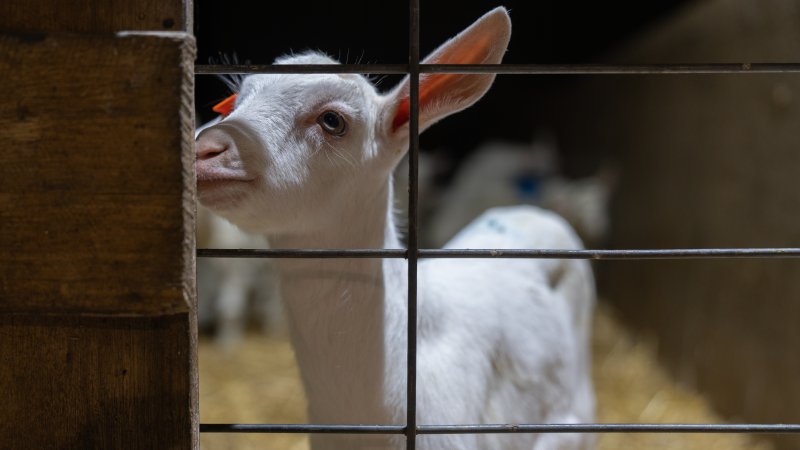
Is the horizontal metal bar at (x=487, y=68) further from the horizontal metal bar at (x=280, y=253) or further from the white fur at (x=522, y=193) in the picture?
the white fur at (x=522, y=193)

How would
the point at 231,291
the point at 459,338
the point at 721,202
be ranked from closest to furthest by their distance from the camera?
the point at 459,338 → the point at 721,202 → the point at 231,291

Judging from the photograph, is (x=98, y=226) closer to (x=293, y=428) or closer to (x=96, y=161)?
(x=96, y=161)

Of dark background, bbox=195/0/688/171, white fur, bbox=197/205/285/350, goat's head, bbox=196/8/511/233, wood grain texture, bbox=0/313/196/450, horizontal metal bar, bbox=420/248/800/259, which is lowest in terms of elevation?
white fur, bbox=197/205/285/350

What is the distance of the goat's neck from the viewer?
1926mm

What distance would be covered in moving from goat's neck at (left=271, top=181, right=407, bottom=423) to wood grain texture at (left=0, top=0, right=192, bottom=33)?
79cm

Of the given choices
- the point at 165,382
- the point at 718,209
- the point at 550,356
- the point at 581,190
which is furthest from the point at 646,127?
the point at 165,382

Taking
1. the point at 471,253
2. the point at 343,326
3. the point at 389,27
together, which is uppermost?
the point at 389,27

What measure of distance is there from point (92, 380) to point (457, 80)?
1004 mm

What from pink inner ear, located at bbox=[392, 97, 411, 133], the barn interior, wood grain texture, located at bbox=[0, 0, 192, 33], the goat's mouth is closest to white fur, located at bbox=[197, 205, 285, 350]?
the barn interior

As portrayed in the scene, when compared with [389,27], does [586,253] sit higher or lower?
lower

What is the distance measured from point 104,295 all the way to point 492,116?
30.2 feet

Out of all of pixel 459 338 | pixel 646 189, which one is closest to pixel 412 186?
pixel 459 338

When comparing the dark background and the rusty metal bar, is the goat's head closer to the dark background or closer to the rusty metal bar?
the rusty metal bar

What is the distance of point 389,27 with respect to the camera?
6.94 metres
